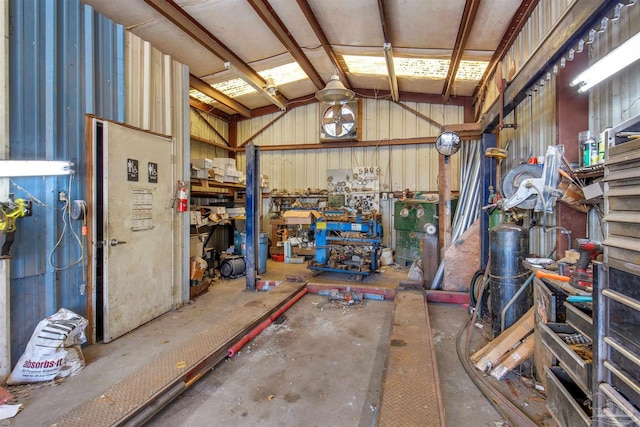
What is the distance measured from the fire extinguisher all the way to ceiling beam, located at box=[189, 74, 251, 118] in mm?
2946

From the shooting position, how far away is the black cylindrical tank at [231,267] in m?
5.37

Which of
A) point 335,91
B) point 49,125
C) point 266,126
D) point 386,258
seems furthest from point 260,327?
point 266,126

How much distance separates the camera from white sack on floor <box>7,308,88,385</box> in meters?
2.34

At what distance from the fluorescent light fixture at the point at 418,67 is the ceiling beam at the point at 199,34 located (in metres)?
1.79

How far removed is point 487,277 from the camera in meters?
3.36

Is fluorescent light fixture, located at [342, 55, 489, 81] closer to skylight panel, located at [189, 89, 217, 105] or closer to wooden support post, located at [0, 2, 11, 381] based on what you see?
skylight panel, located at [189, 89, 217, 105]

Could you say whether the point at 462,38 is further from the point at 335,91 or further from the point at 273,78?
the point at 273,78

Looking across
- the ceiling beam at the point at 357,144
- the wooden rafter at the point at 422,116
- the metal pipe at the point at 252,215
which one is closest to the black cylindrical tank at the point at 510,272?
the metal pipe at the point at 252,215

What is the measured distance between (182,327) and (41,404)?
1344 mm

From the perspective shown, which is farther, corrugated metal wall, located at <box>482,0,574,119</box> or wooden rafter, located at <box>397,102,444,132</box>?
wooden rafter, located at <box>397,102,444,132</box>

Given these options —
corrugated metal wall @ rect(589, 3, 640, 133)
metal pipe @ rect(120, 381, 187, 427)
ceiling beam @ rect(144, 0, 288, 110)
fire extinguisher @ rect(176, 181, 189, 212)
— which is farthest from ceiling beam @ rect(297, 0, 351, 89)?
metal pipe @ rect(120, 381, 187, 427)

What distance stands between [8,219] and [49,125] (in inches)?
34.8

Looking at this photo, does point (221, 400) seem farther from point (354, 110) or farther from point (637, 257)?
point (354, 110)

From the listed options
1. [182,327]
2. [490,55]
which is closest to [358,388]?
[182,327]
